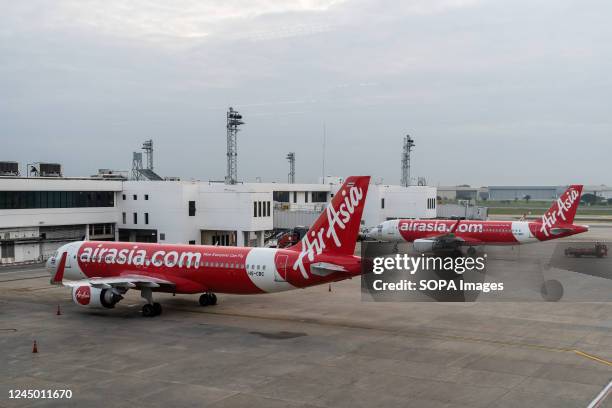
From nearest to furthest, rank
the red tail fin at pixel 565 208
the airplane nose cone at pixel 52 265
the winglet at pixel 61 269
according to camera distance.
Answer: the winglet at pixel 61 269, the airplane nose cone at pixel 52 265, the red tail fin at pixel 565 208

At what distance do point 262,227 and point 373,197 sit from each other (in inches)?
1194

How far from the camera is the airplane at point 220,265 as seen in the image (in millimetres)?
34062

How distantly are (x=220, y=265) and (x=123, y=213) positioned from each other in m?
39.2

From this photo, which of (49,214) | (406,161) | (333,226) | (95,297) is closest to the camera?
→ (333,226)

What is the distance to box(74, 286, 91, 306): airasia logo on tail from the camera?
36312 mm

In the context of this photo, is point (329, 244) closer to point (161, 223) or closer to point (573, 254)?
point (161, 223)

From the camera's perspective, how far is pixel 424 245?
230 ft

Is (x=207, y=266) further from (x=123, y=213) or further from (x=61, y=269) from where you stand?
(x=123, y=213)

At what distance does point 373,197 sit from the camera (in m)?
93.8

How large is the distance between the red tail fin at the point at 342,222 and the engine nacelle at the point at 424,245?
37220 mm

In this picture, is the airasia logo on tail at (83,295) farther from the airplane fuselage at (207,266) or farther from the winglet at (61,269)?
the winglet at (61,269)

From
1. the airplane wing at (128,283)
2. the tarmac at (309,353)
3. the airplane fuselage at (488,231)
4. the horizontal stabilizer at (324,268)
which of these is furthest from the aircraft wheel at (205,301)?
the airplane fuselage at (488,231)

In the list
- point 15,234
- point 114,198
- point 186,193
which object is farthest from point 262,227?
point 15,234

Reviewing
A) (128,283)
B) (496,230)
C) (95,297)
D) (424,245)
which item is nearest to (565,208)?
(496,230)
